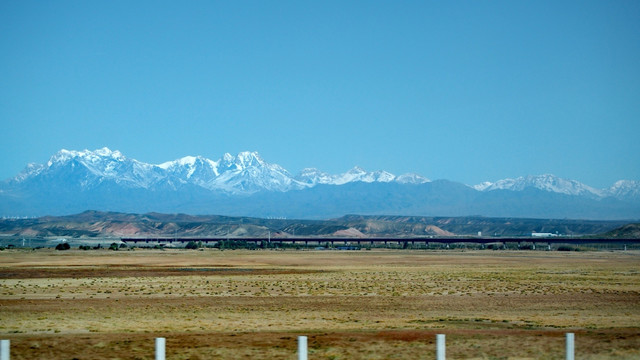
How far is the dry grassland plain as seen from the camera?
2375 cm

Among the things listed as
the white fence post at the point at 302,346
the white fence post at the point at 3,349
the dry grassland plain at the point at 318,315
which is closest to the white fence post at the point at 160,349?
the white fence post at the point at 302,346

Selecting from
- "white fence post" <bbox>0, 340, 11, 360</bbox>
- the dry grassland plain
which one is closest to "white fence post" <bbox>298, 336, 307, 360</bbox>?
"white fence post" <bbox>0, 340, 11, 360</bbox>

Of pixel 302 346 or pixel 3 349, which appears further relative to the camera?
pixel 302 346

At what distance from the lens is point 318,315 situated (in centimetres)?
3709

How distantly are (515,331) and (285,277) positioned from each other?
4022cm

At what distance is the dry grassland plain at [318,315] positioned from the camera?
23.8m

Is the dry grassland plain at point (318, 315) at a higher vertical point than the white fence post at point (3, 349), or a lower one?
lower

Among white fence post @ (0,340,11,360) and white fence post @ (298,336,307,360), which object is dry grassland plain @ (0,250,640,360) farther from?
white fence post @ (0,340,11,360)

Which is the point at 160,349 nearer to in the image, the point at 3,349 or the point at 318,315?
the point at 3,349

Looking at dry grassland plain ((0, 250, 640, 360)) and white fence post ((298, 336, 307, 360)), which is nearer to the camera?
white fence post ((298, 336, 307, 360))

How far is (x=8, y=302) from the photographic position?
141 feet

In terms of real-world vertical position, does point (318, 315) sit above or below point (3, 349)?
below

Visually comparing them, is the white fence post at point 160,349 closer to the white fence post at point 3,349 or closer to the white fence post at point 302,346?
the white fence post at point 302,346

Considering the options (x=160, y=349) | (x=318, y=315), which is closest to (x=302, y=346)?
(x=160, y=349)
